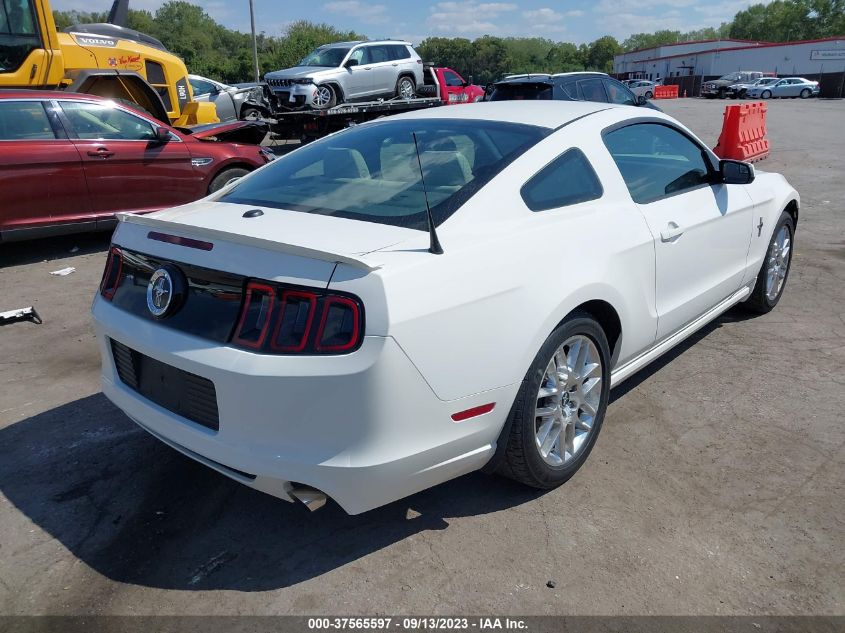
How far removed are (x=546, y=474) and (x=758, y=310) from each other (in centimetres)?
313

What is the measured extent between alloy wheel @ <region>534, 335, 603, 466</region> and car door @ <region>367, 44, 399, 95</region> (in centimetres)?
1519

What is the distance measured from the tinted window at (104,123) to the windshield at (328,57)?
31.7 feet

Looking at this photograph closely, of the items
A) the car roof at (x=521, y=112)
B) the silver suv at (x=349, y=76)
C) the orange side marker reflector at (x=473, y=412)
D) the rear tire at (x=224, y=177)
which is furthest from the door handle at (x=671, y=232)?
the silver suv at (x=349, y=76)

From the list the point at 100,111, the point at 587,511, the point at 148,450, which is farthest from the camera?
the point at 100,111

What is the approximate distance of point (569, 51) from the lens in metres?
155

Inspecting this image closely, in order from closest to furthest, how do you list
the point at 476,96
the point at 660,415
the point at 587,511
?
the point at 587,511
the point at 660,415
the point at 476,96

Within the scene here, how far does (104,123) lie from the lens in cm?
751

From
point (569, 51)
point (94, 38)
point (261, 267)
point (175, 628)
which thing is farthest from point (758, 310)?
point (569, 51)

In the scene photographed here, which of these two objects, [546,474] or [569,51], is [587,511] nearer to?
[546,474]

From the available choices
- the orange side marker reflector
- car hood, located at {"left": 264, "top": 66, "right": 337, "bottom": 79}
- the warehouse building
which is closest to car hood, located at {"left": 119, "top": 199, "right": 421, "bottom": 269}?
the orange side marker reflector

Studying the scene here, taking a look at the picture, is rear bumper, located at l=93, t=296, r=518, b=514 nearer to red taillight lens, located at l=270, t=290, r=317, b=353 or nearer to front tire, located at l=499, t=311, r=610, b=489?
red taillight lens, located at l=270, t=290, r=317, b=353

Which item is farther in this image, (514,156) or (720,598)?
(514,156)

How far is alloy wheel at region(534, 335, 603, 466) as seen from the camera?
293 centimetres

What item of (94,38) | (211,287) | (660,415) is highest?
(94,38)
